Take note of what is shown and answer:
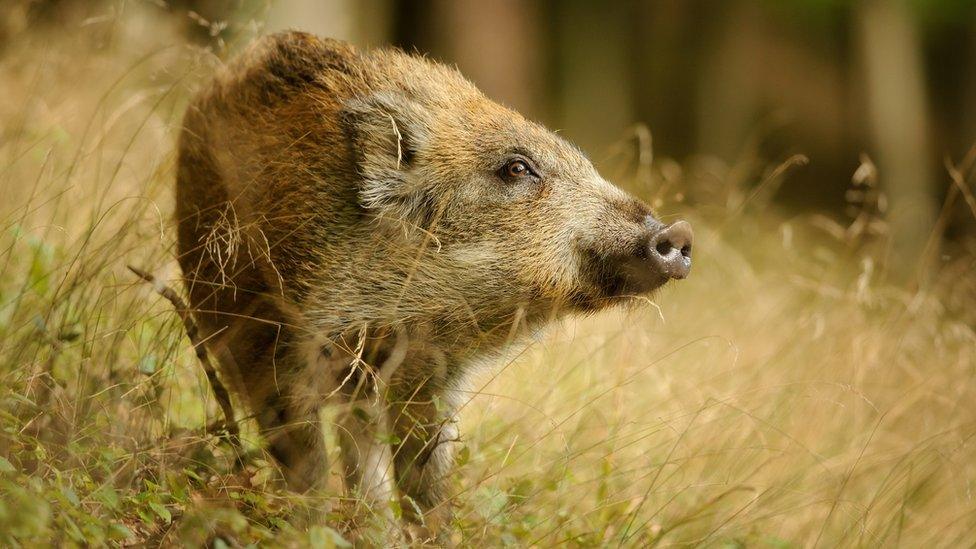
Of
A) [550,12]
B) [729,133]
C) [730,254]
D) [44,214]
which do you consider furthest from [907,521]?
[550,12]

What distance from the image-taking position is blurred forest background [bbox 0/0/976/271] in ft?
38.1


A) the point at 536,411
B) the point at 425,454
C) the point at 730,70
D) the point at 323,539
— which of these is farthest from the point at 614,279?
the point at 730,70

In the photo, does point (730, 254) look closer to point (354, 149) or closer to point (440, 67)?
point (440, 67)

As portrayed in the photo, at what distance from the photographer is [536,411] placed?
14.6ft

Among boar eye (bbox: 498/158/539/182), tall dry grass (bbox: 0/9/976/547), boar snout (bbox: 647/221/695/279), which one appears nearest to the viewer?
tall dry grass (bbox: 0/9/976/547)

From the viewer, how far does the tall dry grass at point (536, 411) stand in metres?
3.25

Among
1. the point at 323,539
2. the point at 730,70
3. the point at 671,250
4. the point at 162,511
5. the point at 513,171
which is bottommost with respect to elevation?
the point at 162,511

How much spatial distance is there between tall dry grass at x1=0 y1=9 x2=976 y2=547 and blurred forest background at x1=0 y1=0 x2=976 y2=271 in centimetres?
149

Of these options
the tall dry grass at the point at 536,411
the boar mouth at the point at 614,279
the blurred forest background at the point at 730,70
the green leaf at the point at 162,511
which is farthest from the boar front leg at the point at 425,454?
the blurred forest background at the point at 730,70

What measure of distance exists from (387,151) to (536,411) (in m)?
1.32

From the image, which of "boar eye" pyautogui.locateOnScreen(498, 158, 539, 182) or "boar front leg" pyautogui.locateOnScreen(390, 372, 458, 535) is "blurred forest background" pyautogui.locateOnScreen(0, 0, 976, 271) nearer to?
"boar eye" pyautogui.locateOnScreen(498, 158, 539, 182)

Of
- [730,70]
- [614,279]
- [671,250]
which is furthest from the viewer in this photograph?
[730,70]

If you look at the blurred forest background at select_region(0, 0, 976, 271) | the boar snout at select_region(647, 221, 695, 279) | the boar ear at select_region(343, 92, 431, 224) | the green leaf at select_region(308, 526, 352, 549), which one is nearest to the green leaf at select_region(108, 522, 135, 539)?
the green leaf at select_region(308, 526, 352, 549)

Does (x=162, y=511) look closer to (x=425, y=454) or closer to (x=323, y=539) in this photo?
(x=323, y=539)
